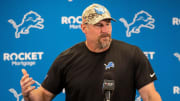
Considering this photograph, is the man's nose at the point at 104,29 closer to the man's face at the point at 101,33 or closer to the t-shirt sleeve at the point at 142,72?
the man's face at the point at 101,33

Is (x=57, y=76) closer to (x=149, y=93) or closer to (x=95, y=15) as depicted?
(x=95, y=15)

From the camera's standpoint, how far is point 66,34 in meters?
2.50

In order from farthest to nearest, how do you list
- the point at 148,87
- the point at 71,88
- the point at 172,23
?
the point at 172,23
the point at 71,88
the point at 148,87

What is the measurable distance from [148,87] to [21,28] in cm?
166

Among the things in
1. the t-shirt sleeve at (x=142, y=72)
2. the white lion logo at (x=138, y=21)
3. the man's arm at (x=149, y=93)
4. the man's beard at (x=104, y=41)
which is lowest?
the man's arm at (x=149, y=93)

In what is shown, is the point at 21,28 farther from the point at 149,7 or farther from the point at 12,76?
the point at 149,7

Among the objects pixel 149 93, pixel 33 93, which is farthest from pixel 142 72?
pixel 33 93

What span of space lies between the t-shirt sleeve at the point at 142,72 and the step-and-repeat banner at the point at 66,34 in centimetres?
106

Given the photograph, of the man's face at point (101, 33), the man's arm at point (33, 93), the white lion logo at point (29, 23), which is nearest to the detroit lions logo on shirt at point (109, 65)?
the man's face at point (101, 33)

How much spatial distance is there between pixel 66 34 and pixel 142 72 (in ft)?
4.22

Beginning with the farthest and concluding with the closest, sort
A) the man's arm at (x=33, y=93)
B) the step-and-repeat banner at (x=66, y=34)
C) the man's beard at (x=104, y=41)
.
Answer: the step-and-repeat banner at (x=66, y=34), the man's beard at (x=104, y=41), the man's arm at (x=33, y=93)

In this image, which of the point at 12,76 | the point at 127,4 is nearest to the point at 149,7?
the point at 127,4

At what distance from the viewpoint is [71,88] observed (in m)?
1.48

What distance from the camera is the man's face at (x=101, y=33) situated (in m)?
1.43
